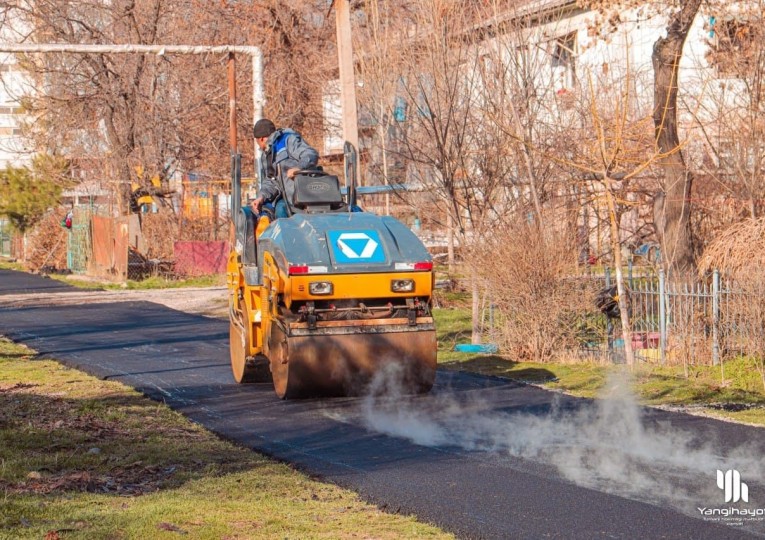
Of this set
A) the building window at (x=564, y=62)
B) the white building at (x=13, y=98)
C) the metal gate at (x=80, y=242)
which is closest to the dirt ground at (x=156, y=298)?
the metal gate at (x=80, y=242)

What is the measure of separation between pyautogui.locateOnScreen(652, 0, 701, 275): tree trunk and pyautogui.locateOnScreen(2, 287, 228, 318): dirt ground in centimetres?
948

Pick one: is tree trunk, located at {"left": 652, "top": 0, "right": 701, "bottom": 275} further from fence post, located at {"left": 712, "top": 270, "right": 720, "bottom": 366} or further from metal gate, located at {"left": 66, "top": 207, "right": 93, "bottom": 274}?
metal gate, located at {"left": 66, "top": 207, "right": 93, "bottom": 274}

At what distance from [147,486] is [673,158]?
12.9 metres

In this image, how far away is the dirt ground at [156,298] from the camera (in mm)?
25953

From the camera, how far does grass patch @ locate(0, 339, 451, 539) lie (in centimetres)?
698

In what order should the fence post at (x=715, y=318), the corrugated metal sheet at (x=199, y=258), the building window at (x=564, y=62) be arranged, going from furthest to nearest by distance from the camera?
the corrugated metal sheet at (x=199, y=258), the building window at (x=564, y=62), the fence post at (x=715, y=318)

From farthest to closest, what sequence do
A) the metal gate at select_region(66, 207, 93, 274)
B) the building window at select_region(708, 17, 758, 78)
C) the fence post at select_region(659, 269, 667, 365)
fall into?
the metal gate at select_region(66, 207, 93, 274)
the building window at select_region(708, 17, 758, 78)
the fence post at select_region(659, 269, 667, 365)

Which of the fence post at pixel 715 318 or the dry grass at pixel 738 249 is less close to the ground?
the dry grass at pixel 738 249

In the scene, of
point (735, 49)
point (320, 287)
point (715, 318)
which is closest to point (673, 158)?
point (735, 49)

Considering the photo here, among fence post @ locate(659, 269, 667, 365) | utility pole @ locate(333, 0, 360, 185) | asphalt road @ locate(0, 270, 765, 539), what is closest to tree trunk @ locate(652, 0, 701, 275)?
fence post @ locate(659, 269, 667, 365)

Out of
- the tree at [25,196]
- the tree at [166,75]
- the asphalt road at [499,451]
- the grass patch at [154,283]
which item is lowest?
the asphalt road at [499,451]

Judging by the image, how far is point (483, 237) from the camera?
1709 centimetres

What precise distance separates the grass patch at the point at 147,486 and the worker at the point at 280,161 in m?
2.55

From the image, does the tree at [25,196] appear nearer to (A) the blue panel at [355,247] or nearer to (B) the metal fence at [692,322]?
(B) the metal fence at [692,322]
